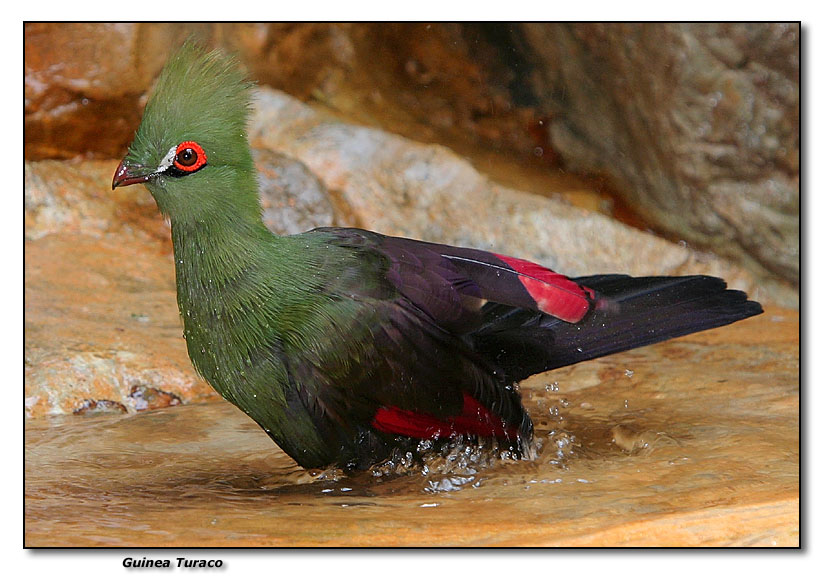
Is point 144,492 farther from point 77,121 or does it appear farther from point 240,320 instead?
point 77,121

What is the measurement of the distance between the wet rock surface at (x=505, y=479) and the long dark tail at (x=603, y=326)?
1.05 ft

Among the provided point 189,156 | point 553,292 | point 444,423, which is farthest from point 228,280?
point 553,292

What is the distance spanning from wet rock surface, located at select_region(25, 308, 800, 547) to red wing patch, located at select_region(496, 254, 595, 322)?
18.0 inches

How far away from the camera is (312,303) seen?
2562 millimetres

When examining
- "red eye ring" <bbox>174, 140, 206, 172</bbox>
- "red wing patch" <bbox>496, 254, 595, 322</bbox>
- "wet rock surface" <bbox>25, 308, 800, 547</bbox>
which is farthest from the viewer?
"red wing patch" <bbox>496, 254, 595, 322</bbox>

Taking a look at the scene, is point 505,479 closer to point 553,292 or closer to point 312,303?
point 553,292

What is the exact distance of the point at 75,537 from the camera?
2178 millimetres

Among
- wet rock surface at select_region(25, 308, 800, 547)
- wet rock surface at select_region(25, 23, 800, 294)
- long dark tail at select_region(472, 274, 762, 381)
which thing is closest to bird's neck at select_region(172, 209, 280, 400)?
wet rock surface at select_region(25, 308, 800, 547)

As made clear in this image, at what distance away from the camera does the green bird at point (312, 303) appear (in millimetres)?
2523

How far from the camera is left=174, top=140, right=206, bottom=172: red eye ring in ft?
8.18

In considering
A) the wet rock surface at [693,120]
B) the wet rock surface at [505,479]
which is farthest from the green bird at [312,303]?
the wet rock surface at [693,120]

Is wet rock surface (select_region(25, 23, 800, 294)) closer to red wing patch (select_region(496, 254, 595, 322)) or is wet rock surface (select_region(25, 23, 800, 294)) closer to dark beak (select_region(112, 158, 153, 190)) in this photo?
red wing patch (select_region(496, 254, 595, 322))

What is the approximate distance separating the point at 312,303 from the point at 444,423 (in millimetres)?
543
